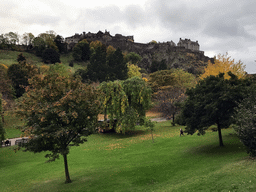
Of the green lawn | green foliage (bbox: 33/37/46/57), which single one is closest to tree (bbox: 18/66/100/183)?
the green lawn

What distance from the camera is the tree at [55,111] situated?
42.5 feet

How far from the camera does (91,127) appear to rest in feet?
46.8

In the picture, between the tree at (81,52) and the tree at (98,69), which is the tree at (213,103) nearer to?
the tree at (98,69)

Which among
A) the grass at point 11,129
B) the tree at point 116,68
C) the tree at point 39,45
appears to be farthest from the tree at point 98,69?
the tree at point 39,45

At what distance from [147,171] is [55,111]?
26.9ft

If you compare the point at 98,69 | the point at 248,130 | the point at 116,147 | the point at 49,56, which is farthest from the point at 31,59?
the point at 248,130

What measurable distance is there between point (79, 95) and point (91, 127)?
2.43m

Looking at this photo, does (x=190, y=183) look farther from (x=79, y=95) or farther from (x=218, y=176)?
(x=79, y=95)

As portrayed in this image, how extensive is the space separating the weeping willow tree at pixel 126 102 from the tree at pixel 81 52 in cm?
6902

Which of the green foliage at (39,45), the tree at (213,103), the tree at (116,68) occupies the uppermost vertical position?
the green foliage at (39,45)

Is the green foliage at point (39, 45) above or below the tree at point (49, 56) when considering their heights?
above

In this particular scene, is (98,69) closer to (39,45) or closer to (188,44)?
(39,45)

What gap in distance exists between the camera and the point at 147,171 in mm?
15625

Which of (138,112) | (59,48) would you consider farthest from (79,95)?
(59,48)
